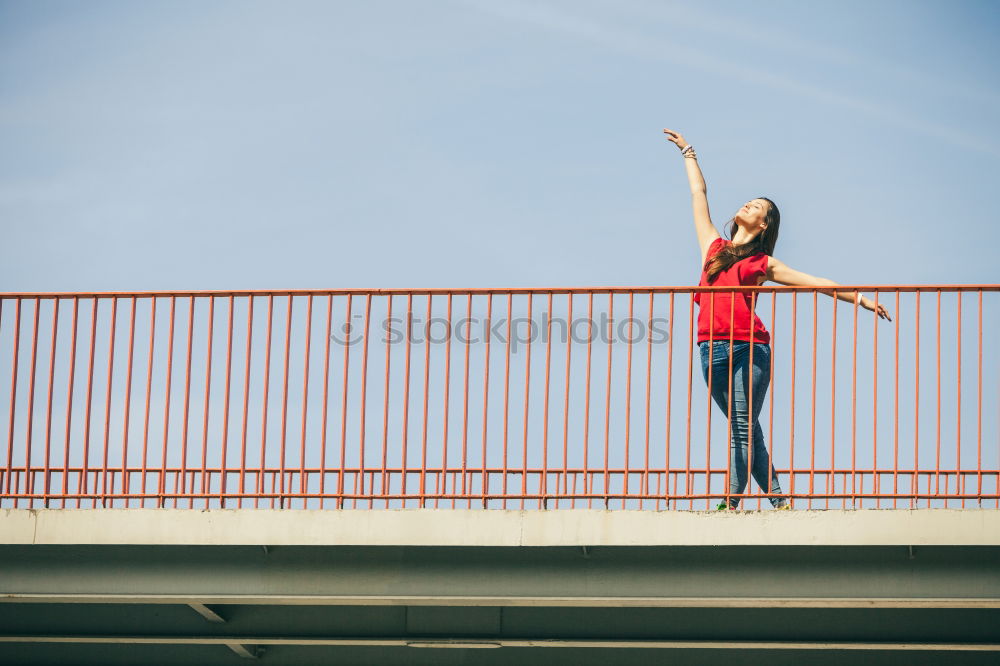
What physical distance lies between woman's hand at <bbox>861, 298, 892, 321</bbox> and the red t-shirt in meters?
0.67

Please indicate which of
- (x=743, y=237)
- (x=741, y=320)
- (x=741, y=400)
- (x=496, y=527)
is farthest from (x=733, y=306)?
(x=496, y=527)

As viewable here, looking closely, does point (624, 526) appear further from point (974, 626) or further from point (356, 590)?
point (974, 626)

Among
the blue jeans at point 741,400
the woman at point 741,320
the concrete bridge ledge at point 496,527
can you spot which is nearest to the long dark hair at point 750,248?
the woman at point 741,320

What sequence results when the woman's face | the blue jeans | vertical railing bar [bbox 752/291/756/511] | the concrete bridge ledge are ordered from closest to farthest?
1. the concrete bridge ledge
2. vertical railing bar [bbox 752/291/756/511]
3. the blue jeans
4. the woman's face

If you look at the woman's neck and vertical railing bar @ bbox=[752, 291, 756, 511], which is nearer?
vertical railing bar @ bbox=[752, 291, 756, 511]

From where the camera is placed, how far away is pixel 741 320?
962 centimetres

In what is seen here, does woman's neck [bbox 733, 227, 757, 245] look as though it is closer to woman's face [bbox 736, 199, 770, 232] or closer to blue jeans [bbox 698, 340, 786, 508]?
woman's face [bbox 736, 199, 770, 232]

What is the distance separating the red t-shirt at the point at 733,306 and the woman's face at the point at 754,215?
0.21 m

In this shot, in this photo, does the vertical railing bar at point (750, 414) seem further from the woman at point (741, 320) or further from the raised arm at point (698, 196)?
the raised arm at point (698, 196)

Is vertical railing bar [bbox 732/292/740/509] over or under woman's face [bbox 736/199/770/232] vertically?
under

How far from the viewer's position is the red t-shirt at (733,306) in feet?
31.5

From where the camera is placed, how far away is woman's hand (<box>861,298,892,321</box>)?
31.8 feet

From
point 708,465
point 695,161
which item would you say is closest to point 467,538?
point 708,465

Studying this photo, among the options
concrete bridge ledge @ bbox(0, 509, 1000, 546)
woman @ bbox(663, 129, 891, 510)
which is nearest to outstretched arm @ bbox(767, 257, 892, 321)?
woman @ bbox(663, 129, 891, 510)
